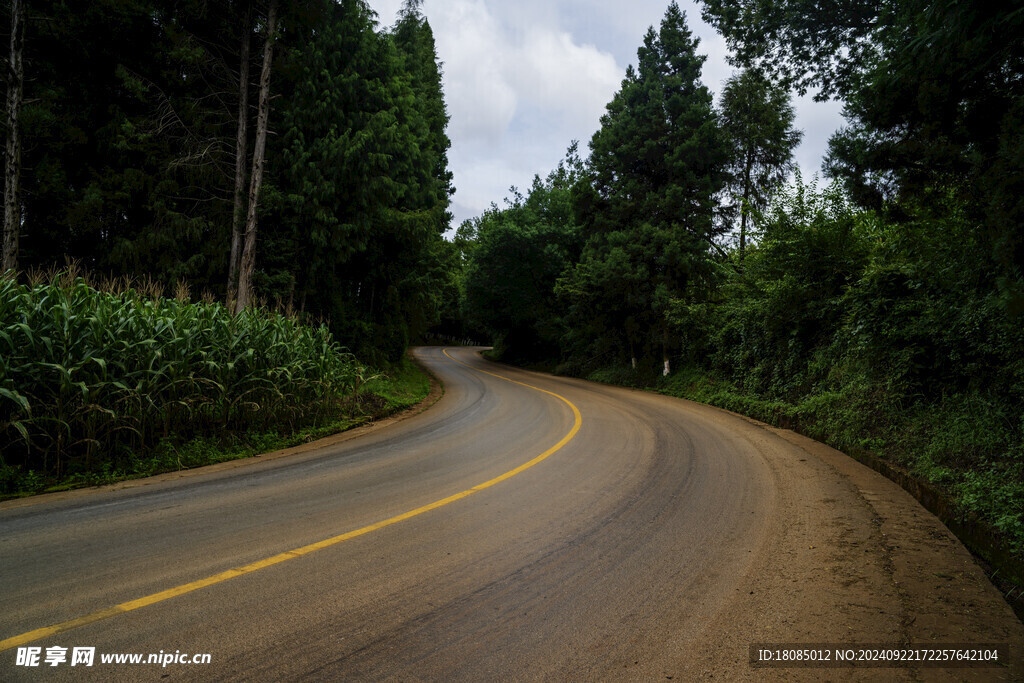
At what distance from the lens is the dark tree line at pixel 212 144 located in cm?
1378

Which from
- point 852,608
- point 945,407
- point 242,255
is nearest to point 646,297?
point 945,407

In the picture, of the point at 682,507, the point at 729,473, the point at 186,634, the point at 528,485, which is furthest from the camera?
the point at 729,473

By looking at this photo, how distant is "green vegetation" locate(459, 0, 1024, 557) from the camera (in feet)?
16.6

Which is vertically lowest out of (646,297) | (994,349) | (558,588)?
(558,588)

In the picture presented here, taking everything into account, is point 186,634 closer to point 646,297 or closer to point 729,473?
point 729,473

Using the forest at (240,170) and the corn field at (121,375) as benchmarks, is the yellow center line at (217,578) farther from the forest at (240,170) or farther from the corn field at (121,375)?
the forest at (240,170)

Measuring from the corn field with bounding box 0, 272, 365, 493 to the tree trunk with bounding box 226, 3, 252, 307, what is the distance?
7085 mm

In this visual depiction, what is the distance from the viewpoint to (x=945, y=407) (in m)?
7.36

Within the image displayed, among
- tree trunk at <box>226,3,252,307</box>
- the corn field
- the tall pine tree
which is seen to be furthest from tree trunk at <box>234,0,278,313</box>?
the tall pine tree

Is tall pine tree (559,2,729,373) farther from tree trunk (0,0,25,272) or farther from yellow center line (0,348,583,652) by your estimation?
tree trunk (0,0,25,272)

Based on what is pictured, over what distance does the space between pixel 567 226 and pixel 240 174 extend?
62.9 feet

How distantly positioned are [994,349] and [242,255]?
1678 centimetres

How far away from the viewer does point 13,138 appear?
40.8 ft

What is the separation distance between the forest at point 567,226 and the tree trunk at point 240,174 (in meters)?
0.08
